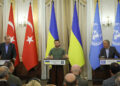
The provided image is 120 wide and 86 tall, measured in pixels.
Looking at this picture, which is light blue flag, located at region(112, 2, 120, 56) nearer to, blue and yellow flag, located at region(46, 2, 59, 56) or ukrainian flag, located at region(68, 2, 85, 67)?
ukrainian flag, located at region(68, 2, 85, 67)

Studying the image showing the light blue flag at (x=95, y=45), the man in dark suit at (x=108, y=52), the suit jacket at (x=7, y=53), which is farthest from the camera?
the light blue flag at (x=95, y=45)

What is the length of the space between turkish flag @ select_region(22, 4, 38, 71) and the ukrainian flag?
1389 millimetres

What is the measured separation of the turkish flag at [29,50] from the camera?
734 cm

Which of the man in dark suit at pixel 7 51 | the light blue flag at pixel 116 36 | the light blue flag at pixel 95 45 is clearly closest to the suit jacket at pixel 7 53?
the man in dark suit at pixel 7 51

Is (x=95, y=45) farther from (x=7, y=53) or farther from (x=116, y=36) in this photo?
(x=7, y=53)

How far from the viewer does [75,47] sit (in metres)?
7.10

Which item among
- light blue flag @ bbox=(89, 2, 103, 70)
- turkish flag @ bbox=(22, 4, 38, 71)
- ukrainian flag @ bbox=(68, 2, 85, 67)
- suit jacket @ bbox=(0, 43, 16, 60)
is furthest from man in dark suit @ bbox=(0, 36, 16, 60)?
light blue flag @ bbox=(89, 2, 103, 70)

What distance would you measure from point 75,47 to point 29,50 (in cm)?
177

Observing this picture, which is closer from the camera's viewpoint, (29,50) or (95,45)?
(95,45)

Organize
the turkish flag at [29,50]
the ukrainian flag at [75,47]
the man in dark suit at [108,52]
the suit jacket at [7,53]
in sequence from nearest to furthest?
1. the man in dark suit at [108,52]
2. the suit jacket at [7,53]
3. the ukrainian flag at [75,47]
4. the turkish flag at [29,50]

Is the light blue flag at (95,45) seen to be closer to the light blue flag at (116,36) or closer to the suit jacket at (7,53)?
the light blue flag at (116,36)

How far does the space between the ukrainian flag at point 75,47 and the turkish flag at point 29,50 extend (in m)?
1.39

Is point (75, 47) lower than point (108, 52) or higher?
higher

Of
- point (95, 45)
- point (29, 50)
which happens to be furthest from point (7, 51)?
point (95, 45)
